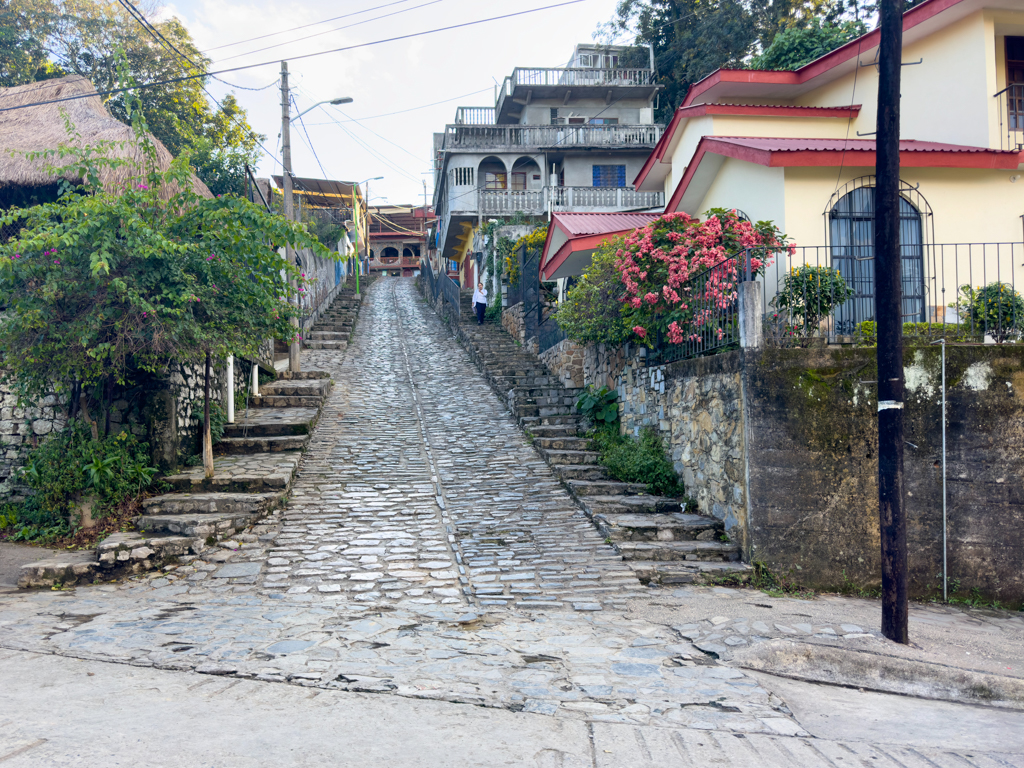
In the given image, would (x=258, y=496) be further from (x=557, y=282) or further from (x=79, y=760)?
(x=557, y=282)

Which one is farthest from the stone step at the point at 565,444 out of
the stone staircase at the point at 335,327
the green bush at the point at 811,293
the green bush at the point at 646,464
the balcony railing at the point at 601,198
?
the balcony railing at the point at 601,198

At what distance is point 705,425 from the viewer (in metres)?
7.88

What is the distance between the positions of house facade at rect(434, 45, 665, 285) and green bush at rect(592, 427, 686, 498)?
1863 cm

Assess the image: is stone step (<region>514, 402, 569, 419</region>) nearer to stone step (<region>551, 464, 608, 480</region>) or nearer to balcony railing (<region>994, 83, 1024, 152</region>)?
stone step (<region>551, 464, 608, 480</region>)

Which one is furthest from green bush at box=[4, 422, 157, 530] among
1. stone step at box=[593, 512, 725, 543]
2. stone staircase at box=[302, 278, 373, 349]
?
stone staircase at box=[302, 278, 373, 349]

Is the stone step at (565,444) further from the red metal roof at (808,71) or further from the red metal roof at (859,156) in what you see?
the red metal roof at (808,71)

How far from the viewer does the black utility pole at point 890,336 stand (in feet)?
17.9

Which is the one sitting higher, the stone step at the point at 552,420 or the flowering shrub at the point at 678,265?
the flowering shrub at the point at 678,265

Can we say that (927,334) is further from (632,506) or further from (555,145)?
(555,145)

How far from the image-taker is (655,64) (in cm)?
3266

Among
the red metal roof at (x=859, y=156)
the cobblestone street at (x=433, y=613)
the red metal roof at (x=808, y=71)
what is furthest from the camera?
the red metal roof at (x=808, y=71)

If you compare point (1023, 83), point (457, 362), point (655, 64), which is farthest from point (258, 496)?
point (655, 64)

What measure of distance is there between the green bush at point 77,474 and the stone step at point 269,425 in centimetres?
216

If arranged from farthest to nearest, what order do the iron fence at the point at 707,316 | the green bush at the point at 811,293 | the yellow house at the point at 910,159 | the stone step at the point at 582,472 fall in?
the yellow house at the point at 910,159 < the stone step at the point at 582,472 < the iron fence at the point at 707,316 < the green bush at the point at 811,293
